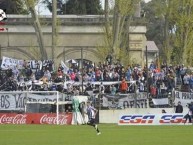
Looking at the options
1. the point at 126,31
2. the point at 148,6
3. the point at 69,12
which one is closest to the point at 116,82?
the point at 126,31

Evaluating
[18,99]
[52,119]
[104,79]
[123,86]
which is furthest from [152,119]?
[18,99]

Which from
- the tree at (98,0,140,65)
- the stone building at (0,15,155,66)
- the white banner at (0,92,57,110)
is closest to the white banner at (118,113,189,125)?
the white banner at (0,92,57,110)

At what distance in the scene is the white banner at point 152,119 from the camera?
44.1m

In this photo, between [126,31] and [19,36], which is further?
[19,36]

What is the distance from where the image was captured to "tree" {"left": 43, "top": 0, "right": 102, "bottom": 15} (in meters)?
86.8

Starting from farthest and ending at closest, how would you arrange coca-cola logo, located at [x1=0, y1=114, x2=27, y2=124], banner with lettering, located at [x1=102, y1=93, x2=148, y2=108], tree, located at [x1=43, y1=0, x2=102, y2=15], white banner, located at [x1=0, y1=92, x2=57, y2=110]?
tree, located at [x1=43, y1=0, x2=102, y2=15]
white banner, located at [x1=0, y1=92, x2=57, y2=110]
coca-cola logo, located at [x1=0, y1=114, x2=27, y2=124]
banner with lettering, located at [x1=102, y1=93, x2=148, y2=108]

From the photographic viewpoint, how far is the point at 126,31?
65375 millimetres

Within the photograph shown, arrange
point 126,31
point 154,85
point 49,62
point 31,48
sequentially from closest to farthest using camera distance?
1. point 154,85
2. point 49,62
3. point 126,31
4. point 31,48

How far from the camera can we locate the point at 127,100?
155ft

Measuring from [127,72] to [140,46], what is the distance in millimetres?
27531

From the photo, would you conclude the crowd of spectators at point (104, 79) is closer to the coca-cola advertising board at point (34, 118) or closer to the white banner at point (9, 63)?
the white banner at point (9, 63)

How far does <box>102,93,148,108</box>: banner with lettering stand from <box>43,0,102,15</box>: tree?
38670 mm

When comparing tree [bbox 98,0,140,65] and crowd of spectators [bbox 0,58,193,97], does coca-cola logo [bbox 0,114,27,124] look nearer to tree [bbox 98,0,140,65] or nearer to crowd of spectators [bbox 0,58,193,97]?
crowd of spectators [bbox 0,58,193,97]

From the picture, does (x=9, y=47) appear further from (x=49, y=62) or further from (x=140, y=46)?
(x=49, y=62)
